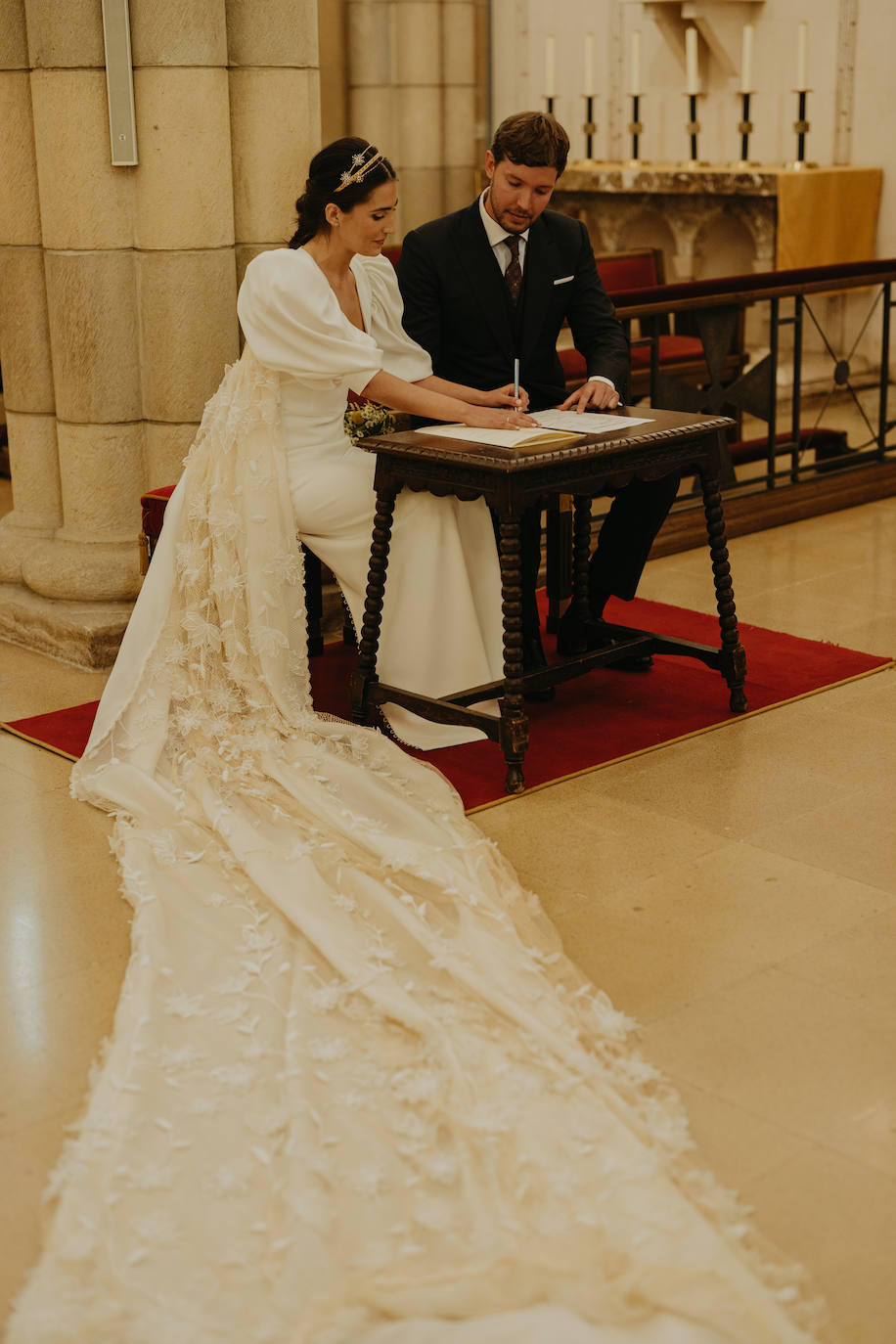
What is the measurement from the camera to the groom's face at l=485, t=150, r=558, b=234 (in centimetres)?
420

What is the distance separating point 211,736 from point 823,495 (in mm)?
3718

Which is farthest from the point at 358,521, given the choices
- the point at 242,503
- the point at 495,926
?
the point at 495,926

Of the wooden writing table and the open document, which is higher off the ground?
the open document

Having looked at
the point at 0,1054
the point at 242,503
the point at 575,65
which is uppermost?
the point at 575,65

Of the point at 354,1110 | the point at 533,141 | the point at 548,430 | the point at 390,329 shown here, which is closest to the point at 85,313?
the point at 390,329

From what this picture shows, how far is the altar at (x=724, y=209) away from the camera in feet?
29.9

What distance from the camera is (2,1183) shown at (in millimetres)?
2402

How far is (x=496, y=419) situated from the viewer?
4.10 meters

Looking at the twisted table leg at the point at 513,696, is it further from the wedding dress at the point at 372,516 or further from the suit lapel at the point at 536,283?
the suit lapel at the point at 536,283

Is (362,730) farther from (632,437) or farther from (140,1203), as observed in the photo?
(140,1203)

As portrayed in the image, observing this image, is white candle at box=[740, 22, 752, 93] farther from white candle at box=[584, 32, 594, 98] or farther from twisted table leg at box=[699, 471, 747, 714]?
twisted table leg at box=[699, 471, 747, 714]

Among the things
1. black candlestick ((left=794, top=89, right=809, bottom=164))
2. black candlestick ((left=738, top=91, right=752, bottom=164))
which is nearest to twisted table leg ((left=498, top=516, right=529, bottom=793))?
black candlestick ((left=794, top=89, right=809, bottom=164))

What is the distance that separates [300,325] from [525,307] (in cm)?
79

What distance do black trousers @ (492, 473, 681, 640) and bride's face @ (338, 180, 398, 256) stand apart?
2.78 feet
